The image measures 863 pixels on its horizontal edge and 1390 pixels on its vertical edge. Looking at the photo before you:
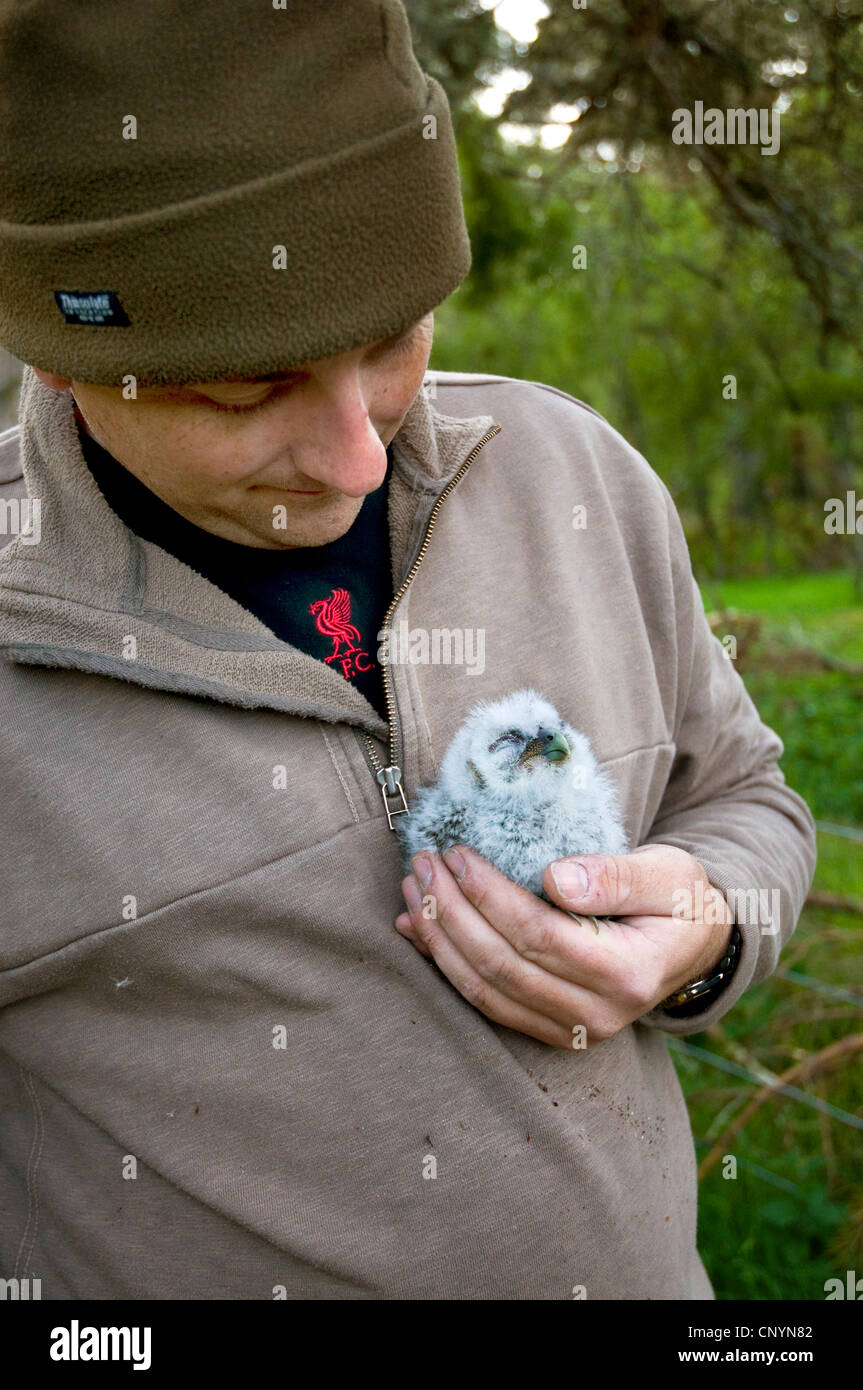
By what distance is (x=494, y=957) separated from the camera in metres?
1.56

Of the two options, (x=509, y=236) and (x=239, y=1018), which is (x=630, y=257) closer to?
(x=509, y=236)

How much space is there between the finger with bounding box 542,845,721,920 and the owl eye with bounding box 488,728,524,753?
214 millimetres

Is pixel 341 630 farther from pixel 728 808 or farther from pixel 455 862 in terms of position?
pixel 728 808

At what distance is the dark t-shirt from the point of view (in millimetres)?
1628

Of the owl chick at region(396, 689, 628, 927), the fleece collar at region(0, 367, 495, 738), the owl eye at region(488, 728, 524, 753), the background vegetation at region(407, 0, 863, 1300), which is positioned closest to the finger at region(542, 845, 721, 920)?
the owl chick at region(396, 689, 628, 927)

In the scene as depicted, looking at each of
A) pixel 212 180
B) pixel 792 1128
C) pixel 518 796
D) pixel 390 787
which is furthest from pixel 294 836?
pixel 792 1128

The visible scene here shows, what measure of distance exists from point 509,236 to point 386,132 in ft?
11.4

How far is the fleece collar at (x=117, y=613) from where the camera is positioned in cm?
148

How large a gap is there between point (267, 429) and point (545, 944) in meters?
0.84

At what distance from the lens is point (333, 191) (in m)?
1.25

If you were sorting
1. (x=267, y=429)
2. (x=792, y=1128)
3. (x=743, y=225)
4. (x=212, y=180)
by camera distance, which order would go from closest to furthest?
(x=212, y=180) < (x=267, y=429) < (x=792, y=1128) < (x=743, y=225)

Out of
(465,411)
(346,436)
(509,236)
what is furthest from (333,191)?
(509,236)

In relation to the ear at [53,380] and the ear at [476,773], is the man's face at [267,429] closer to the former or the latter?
the ear at [53,380]

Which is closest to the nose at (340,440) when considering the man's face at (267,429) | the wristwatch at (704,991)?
the man's face at (267,429)
